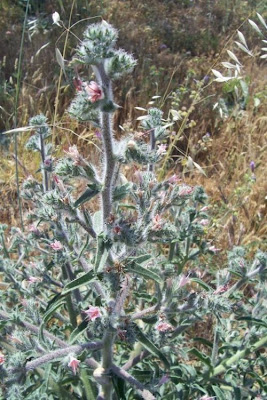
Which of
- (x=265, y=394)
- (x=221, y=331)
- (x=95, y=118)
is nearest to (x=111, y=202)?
(x=95, y=118)

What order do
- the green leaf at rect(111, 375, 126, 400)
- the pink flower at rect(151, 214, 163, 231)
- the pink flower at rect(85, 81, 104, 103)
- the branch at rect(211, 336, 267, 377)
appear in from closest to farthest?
1. the pink flower at rect(85, 81, 104, 103)
2. the pink flower at rect(151, 214, 163, 231)
3. the green leaf at rect(111, 375, 126, 400)
4. the branch at rect(211, 336, 267, 377)

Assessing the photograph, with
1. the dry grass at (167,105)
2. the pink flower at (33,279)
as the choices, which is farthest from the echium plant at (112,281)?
the dry grass at (167,105)

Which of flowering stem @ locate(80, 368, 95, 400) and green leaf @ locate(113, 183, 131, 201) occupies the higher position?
green leaf @ locate(113, 183, 131, 201)

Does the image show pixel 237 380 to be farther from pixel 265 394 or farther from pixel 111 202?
pixel 111 202

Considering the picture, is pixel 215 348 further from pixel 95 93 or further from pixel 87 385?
pixel 95 93

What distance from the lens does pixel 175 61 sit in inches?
248

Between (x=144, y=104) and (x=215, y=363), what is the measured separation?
377 centimetres

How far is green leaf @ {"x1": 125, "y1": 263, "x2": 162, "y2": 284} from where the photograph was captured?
146 centimetres

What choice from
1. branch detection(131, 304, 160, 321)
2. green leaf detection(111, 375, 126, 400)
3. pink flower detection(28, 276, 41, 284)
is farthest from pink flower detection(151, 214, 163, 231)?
pink flower detection(28, 276, 41, 284)

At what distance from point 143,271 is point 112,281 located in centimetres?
10

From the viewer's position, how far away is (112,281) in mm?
1459

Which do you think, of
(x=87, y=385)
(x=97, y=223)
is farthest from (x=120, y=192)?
(x=87, y=385)

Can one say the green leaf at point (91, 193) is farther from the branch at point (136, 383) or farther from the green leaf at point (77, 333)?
the branch at point (136, 383)

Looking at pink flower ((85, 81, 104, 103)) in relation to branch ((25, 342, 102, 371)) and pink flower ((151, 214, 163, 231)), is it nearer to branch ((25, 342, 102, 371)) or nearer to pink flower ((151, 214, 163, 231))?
pink flower ((151, 214, 163, 231))
